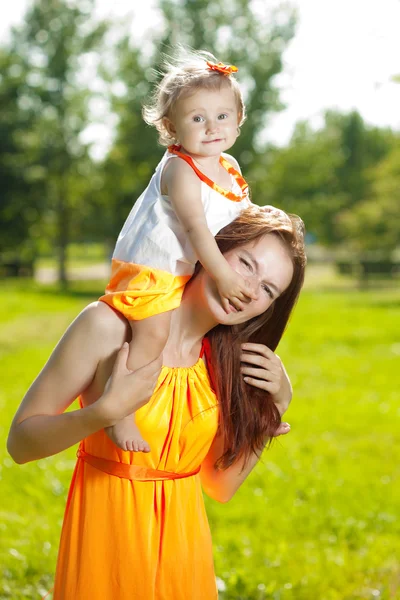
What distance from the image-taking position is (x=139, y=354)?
1883 mm

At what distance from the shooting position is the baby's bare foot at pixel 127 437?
6.12ft

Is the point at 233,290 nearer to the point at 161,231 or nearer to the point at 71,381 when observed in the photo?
the point at 161,231

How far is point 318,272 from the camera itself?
1523 inches

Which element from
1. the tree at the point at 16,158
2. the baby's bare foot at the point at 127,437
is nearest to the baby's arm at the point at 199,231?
the baby's bare foot at the point at 127,437

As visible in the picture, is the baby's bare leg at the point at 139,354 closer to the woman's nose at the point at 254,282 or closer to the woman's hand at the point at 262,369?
the woman's nose at the point at 254,282

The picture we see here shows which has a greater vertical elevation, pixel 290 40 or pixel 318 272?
pixel 290 40

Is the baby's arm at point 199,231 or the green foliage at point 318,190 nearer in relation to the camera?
the baby's arm at point 199,231

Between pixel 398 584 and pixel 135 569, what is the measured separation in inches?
93.8

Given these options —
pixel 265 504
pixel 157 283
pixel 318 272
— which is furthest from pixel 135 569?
pixel 318 272

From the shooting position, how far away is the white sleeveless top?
191cm

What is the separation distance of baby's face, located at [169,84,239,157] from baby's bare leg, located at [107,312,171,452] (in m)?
0.42

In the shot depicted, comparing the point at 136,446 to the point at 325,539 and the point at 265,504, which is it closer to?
the point at 325,539

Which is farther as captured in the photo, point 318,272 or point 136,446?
point 318,272

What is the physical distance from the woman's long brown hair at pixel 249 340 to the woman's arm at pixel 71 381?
33 cm
